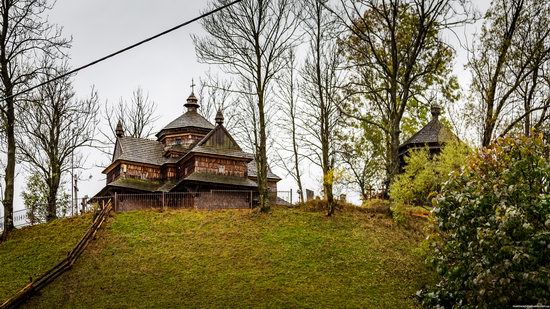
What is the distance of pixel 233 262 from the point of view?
22.6 m

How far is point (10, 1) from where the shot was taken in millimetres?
25766

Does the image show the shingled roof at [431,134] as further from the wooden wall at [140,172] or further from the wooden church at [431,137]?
the wooden wall at [140,172]

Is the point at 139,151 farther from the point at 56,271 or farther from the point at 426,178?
the point at 426,178

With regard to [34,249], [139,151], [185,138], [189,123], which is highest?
[189,123]

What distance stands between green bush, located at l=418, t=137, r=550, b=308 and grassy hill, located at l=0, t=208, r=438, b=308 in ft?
27.0

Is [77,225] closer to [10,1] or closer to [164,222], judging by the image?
[164,222]

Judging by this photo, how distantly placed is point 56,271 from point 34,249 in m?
4.09

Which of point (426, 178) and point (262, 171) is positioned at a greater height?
point (262, 171)

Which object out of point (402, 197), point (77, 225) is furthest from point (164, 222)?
point (402, 197)

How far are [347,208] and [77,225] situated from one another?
13.5 m

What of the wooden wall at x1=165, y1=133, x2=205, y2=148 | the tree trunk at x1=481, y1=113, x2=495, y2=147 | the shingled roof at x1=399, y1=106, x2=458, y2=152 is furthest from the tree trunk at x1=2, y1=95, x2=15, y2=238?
the shingled roof at x1=399, y1=106, x2=458, y2=152

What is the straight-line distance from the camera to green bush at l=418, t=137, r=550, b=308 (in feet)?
28.5

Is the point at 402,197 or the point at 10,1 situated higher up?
the point at 10,1

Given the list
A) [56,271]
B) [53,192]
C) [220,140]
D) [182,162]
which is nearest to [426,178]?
[56,271]
